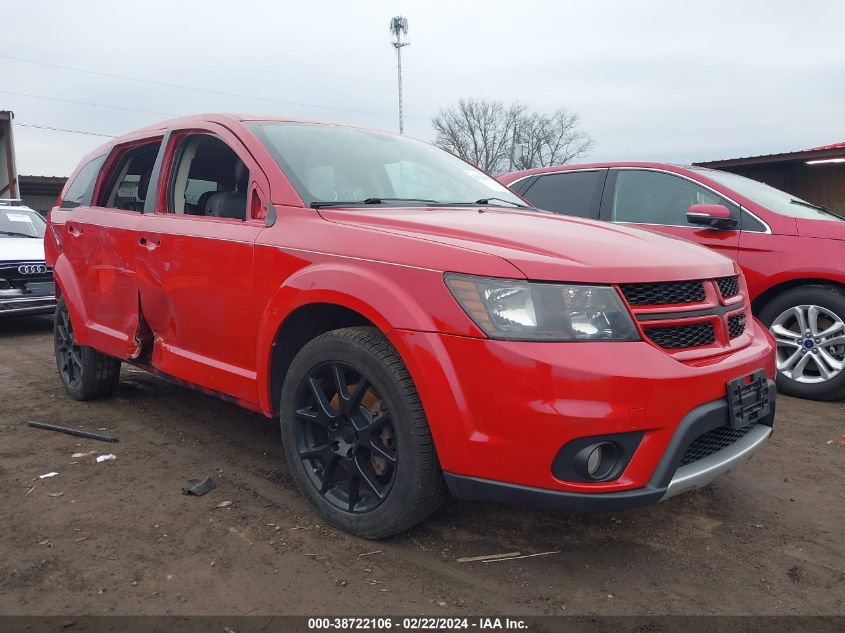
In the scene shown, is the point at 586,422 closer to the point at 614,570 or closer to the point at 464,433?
the point at 464,433

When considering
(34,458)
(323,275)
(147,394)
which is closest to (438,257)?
(323,275)

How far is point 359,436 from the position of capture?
2531 mm

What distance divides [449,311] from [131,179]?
9.12ft

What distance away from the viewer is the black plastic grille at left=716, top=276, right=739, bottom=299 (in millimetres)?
2604

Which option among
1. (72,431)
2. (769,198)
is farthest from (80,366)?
(769,198)

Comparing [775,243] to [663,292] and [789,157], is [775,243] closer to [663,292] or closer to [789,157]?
[663,292]

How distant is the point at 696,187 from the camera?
509 cm

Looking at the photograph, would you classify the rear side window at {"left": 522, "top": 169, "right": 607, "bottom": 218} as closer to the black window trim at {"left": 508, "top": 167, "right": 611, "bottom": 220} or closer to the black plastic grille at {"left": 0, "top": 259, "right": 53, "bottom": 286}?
the black window trim at {"left": 508, "top": 167, "right": 611, "bottom": 220}

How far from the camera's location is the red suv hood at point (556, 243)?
7.25ft

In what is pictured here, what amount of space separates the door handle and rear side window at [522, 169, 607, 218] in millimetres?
3117

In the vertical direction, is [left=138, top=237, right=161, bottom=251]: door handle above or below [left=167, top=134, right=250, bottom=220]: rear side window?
below

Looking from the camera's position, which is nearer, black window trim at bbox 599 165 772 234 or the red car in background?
the red car in background

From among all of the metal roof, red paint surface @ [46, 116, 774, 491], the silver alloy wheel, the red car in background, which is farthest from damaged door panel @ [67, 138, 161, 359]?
the metal roof

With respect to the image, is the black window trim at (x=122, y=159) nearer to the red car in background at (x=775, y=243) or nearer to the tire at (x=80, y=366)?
the tire at (x=80, y=366)
